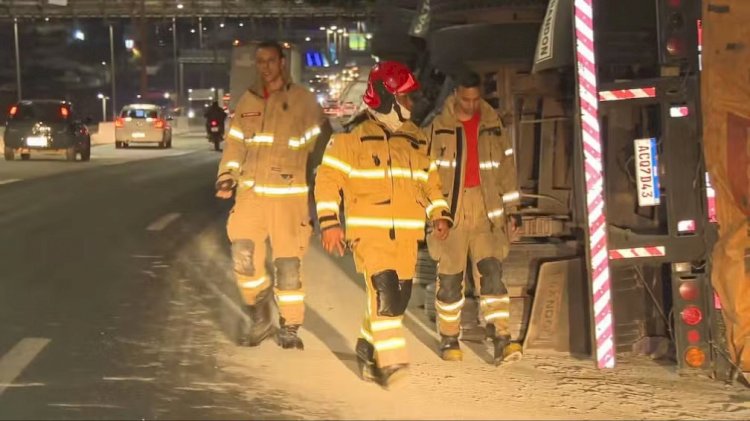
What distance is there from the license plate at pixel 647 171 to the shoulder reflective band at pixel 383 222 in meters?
1.42

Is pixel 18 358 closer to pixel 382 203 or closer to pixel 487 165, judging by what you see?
pixel 382 203

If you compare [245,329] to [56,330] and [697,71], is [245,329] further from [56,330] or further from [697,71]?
[697,71]

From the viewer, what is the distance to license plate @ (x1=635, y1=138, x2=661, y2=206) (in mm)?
5988

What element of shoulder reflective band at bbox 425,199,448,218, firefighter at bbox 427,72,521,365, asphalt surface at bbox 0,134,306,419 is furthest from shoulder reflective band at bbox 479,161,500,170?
asphalt surface at bbox 0,134,306,419

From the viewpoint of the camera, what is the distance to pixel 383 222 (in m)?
5.70

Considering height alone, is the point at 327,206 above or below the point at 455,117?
below

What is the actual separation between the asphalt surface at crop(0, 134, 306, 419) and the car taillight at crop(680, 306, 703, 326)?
2574 millimetres

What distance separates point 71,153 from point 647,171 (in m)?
22.2

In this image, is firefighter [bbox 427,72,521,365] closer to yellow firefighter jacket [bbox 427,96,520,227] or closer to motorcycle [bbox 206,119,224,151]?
yellow firefighter jacket [bbox 427,96,520,227]

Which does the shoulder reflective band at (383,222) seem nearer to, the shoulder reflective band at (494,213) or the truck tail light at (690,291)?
the shoulder reflective band at (494,213)

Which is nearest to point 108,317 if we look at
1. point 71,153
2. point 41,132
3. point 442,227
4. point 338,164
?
point 338,164

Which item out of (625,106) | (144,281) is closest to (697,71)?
(625,106)

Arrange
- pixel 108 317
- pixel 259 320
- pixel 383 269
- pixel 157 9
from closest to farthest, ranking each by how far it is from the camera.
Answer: pixel 383 269 < pixel 259 320 < pixel 108 317 < pixel 157 9

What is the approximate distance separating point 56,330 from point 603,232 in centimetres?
406
